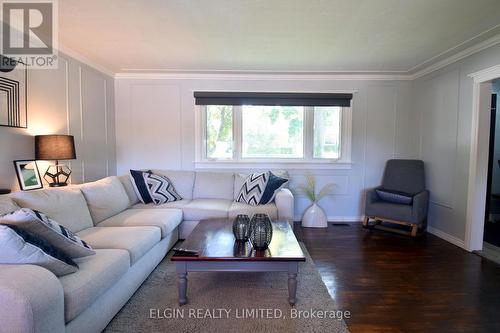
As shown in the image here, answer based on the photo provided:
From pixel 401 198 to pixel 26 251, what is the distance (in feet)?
13.0

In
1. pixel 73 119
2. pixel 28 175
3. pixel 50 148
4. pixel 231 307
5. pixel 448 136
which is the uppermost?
pixel 73 119

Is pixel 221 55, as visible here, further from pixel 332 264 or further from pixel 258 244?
pixel 332 264

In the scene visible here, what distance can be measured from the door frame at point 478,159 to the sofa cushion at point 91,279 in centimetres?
366

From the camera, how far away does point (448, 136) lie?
10.9 ft

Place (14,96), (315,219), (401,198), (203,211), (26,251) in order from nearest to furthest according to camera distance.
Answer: (26,251) < (14,96) < (203,211) < (401,198) < (315,219)

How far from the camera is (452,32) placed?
8.39 feet

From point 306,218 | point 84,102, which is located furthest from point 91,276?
point 306,218

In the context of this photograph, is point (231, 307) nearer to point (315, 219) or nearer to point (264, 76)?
point (315, 219)

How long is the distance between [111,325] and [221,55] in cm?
295

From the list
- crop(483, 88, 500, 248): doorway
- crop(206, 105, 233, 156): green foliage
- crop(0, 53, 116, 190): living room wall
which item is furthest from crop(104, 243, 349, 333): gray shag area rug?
crop(483, 88, 500, 248): doorway

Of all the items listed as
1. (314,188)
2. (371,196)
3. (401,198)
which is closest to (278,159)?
(314,188)

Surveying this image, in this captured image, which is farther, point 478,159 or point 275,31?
point 478,159

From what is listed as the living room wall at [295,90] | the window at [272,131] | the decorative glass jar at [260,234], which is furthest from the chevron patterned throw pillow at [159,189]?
the decorative glass jar at [260,234]

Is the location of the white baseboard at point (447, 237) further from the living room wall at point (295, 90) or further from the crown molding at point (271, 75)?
the crown molding at point (271, 75)
